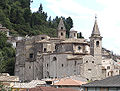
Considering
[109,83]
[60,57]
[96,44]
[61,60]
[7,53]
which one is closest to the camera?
[109,83]

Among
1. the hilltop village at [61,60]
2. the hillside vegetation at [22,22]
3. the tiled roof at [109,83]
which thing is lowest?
the tiled roof at [109,83]

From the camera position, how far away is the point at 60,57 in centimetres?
7456

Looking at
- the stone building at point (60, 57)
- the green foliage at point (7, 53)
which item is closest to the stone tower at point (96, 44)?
the stone building at point (60, 57)

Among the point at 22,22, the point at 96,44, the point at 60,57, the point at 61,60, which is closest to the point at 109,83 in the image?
the point at 61,60

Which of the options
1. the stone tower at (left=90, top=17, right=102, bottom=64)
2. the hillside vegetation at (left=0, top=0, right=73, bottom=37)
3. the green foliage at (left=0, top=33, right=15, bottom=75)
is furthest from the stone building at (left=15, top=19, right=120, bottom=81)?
the hillside vegetation at (left=0, top=0, right=73, bottom=37)

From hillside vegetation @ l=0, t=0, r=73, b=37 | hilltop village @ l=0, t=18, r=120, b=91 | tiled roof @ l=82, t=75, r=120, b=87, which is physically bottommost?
tiled roof @ l=82, t=75, r=120, b=87

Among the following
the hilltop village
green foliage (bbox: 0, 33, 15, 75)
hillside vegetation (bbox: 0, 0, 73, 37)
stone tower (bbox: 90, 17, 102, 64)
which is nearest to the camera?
the hilltop village

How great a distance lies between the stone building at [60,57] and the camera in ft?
238

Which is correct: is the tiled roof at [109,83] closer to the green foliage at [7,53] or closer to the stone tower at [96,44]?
the stone tower at [96,44]

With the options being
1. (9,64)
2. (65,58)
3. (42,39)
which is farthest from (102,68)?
(9,64)

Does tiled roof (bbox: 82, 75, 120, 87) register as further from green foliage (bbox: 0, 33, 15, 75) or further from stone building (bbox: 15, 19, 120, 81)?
green foliage (bbox: 0, 33, 15, 75)

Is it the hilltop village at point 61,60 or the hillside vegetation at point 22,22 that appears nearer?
the hilltop village at point 61,60

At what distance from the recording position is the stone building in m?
72.6

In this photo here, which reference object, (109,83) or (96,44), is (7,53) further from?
(109,83)
